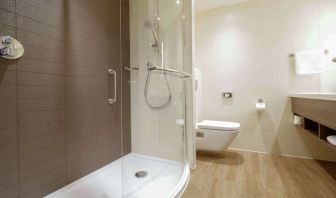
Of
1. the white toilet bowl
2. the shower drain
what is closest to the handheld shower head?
the white toilet bowl

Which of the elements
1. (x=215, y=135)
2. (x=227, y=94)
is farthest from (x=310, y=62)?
(x=215, y=135)

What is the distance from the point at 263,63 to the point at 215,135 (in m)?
1.23

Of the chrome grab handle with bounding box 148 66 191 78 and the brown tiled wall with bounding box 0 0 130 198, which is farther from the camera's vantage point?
the chrome grab handle with bounding box 148 66 191 78

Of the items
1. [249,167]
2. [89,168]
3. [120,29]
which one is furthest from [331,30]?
[89,168]

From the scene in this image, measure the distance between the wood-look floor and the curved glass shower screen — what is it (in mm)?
270

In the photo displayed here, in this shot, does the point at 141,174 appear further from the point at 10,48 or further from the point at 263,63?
the point at 263,63

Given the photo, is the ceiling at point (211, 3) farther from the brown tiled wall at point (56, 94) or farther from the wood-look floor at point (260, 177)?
the wood-look floor at point (260, 177)

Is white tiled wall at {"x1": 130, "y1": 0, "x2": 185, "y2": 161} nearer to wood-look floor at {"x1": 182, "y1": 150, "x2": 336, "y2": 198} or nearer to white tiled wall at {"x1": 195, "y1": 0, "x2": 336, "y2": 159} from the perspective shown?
wood-look floor at {"x1": 182, "y1": 150, "x2": 336, "y2": 198}

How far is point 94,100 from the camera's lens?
167 centimetres

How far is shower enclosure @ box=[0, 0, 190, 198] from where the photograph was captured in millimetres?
1133

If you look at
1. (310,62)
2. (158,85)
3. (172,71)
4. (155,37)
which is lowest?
(158,85)

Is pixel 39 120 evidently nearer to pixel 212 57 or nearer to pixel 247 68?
pixel 212 57

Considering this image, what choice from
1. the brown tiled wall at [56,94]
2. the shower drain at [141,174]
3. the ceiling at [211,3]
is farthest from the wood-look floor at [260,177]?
the ceiling at [211,3]

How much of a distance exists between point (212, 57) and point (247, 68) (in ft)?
1.76
